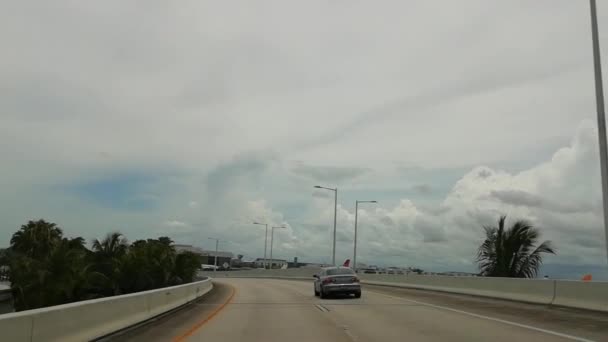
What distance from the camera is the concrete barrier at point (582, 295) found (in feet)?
57.7

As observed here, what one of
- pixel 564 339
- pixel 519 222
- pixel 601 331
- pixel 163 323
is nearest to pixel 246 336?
pixel 163 323

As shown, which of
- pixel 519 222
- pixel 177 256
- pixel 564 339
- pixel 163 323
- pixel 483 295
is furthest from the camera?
pixel 177 256

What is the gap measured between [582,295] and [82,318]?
48.8 feet

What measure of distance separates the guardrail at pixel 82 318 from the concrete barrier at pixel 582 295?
13.0 metres

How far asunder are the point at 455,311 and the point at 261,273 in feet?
236

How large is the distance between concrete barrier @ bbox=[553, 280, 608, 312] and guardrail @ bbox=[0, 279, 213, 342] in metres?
13.0

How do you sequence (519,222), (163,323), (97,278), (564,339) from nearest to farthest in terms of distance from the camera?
(564,339), (163,323), (519,222), (97,278)

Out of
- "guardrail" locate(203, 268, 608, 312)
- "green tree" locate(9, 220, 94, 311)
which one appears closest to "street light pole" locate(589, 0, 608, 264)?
"guardrail" locate(203, 268, 608, 312)

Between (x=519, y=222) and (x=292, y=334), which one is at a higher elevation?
(x=519, y=222)

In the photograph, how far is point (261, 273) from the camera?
8962 centimetres

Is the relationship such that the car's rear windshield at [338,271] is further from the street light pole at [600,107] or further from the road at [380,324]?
the street light pole at [600,107]

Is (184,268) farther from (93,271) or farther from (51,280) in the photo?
(51,280)

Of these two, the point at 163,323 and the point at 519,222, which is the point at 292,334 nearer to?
the point at 163,323

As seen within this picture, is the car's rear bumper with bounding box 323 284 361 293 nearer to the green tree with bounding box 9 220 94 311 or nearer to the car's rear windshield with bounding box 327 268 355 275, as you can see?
the car's rear windshield with bounding box 327 268 355 275
